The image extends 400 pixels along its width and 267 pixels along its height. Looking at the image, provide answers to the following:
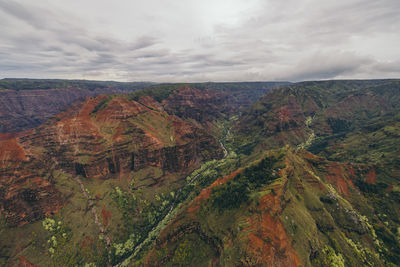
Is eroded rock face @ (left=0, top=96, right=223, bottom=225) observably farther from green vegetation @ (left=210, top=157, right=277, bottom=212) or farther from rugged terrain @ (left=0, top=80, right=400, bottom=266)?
green vegetation @ (left=210, top=157, right=277, bottom=212)

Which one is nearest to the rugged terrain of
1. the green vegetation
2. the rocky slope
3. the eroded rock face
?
the rocky slope

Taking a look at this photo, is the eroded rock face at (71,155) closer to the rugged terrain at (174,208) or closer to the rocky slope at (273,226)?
the rugged terrain at (174,208)

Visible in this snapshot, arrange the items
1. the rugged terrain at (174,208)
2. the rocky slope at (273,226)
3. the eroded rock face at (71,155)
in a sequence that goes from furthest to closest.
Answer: the eroded rock face at (71,155), the rugged terrain at (174,208), the rocky slope at (273,226)

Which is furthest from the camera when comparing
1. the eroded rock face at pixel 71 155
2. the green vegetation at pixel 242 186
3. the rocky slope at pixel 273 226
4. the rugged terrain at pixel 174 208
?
the eroded rock face at pixel 71 155

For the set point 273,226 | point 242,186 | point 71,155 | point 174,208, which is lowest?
point 174,208

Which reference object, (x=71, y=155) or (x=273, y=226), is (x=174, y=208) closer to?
(x=71, y=155)

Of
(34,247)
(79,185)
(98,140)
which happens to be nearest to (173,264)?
(34,247)

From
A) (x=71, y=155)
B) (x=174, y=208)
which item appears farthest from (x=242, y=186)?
(x=71, y=155)

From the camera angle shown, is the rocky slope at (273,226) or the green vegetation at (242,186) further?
the green vegetation at (242,186)

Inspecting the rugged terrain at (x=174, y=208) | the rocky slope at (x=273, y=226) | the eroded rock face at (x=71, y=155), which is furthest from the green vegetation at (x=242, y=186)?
the eroded rock face at (x=71, y=155)
